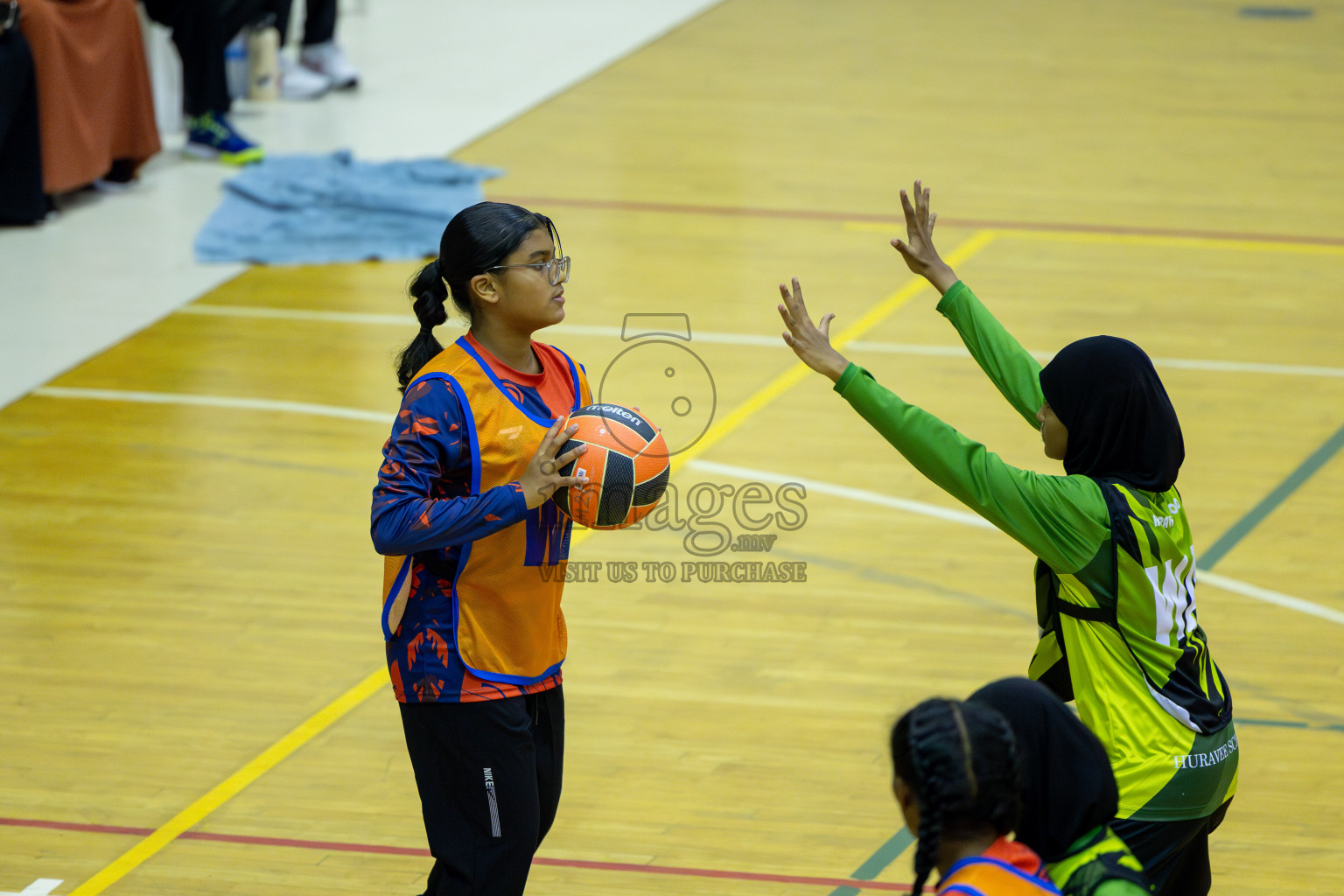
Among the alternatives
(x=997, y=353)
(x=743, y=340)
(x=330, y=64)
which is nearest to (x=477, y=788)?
(x=997, y=353)

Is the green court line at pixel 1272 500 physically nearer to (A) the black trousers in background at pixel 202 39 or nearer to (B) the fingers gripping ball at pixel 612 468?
(B) the fingers gripping ball at pixel 612 468

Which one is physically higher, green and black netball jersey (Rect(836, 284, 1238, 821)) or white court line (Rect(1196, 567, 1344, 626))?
green and black netball jersey (Rect(836, 284, 1238, 821))

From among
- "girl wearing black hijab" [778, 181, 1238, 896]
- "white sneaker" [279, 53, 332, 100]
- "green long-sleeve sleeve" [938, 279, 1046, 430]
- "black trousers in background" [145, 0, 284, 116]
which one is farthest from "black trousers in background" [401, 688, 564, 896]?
"white sneaker" [279, 53, 332, 100]

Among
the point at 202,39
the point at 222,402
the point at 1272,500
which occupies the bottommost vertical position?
the point at 222,402

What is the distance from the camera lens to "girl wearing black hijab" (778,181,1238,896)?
9.37 ft

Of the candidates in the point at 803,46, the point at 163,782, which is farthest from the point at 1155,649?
the point at 803,46

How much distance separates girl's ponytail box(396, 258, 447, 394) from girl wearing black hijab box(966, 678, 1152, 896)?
145cm

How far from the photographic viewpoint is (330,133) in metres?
11.6

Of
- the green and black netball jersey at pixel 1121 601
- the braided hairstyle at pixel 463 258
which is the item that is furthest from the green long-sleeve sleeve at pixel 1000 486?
the braided hairstyle at pixel 463 258

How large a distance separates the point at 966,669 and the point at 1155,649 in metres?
2.17

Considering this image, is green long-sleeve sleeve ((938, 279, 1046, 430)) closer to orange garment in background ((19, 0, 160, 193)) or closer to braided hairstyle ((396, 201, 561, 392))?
braided hairstyle ((396, 201, 561, 392))

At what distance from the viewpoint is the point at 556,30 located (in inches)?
586

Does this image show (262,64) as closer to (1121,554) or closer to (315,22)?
(315,22)

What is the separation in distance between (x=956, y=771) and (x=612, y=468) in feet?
3.96
